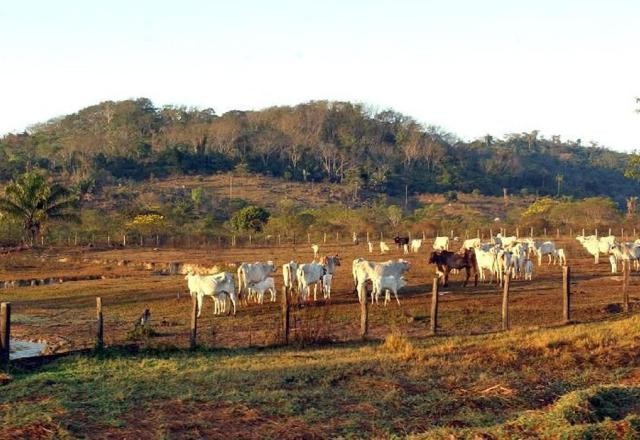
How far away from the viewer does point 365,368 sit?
14531 millimetres

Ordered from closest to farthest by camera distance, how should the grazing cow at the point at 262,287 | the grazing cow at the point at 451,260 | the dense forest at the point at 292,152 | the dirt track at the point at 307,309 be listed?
the dirt track at the point at 307,309 < the grazing cow at the point at 262,287 < the grazing cow at the point at 451,260 < the dense forest at the point at 292,152

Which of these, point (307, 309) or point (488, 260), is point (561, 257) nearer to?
point (488, 260)

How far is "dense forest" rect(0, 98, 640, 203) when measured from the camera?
98.1 meters

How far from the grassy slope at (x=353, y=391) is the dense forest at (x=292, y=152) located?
73842 millimetres

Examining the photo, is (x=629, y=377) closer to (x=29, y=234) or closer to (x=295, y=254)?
(x=295, y=254)

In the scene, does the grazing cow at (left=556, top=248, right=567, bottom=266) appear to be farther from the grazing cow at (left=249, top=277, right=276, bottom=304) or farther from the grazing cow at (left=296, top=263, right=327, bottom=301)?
the grazing cow at (left=249, top=277, right=276, bottom=304)

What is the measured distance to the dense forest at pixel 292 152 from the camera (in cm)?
9812

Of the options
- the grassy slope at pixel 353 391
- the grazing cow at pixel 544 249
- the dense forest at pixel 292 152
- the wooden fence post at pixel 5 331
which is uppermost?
the dense forest at pixel 292 152

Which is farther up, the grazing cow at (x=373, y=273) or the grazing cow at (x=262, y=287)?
the grazing cow at (x=373, y=273)

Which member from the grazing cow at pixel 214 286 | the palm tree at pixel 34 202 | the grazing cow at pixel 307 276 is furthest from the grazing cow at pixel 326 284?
the palm tree at pixel 34 202

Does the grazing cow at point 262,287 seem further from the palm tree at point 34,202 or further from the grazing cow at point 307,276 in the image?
the palm tree at point 34,202

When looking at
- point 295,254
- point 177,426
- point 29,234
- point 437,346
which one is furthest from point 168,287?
point 29,234

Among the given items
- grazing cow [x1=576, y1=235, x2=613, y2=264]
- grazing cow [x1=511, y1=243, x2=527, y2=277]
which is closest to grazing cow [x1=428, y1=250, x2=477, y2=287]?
grazing cow [x1=511, y1=243, x2=527, y2=277]

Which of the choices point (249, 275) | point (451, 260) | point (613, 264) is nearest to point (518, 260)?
point (451, 260)
